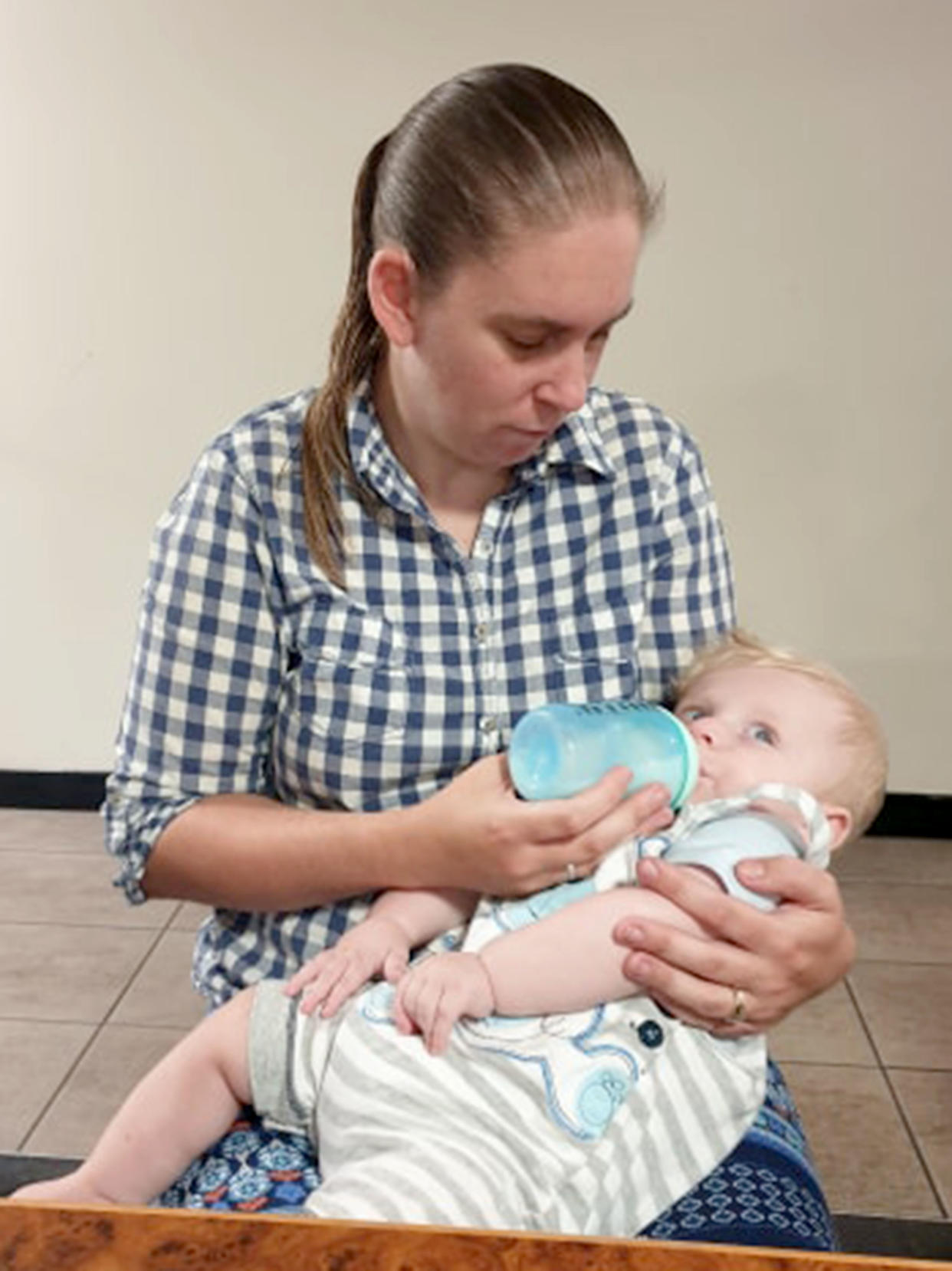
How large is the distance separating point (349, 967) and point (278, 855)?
15cm

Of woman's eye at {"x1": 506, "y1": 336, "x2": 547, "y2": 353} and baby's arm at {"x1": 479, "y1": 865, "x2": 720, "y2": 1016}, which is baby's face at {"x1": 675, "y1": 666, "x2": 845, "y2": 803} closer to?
baby's arm at {"x1": 479, "y1": 865, "x2": 720, "y2": 1016}

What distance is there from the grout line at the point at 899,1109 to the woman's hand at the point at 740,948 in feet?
4.45

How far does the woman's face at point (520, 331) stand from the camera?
1.27 meters

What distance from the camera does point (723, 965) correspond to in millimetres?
1230

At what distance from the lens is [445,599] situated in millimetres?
1463

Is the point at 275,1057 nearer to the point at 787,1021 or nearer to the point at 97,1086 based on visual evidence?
the point at 97,1086

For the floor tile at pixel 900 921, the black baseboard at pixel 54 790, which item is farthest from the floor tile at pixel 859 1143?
the black baseboard at pixel 54 790

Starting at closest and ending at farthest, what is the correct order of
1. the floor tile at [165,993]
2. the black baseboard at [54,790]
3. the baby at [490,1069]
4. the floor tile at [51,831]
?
the baby at [490,1069] < the floor tile at [165,993] < the floor tile at [51,831] < the black baseboard at [54,790]

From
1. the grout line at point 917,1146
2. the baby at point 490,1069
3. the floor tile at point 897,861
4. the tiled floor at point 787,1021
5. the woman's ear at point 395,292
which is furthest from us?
the floor tile at point 897,861

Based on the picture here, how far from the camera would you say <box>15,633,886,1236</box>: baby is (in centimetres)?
115

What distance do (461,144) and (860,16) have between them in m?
2.38

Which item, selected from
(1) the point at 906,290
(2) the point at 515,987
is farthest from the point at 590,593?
(1) the point at 906,290

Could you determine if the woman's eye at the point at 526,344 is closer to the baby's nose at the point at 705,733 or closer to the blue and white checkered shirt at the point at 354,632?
the blue and white checkered shirt at the point at 354,632

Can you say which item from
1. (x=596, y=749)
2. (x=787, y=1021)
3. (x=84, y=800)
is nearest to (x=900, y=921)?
(x=787, y=1021)
